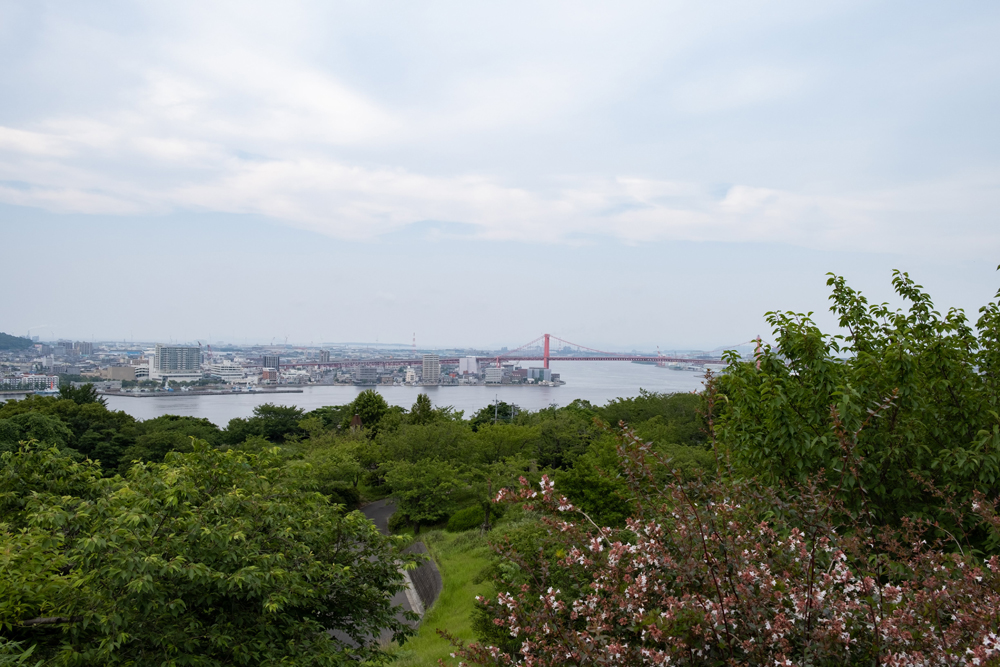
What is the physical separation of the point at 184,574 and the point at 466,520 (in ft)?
45.5

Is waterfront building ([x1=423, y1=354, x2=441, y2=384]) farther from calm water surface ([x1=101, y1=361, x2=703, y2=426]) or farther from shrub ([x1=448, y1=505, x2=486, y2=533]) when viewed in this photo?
shrub ([x1=448, y1=505, x2=486, y2=533])

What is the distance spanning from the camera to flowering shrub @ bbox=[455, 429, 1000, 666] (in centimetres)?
218

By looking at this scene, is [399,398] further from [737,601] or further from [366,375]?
[737,601]

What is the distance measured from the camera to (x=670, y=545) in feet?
9.46

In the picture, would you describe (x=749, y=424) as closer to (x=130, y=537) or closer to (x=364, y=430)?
(x=130, y=537)

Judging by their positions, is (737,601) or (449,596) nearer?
(737,601)

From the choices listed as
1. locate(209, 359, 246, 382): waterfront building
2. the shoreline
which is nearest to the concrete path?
the shoreline

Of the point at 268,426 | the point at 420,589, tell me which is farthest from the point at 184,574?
the point at 268,426

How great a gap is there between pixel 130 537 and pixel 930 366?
21.2ft

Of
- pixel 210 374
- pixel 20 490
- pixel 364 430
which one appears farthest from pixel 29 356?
pixel 20 490

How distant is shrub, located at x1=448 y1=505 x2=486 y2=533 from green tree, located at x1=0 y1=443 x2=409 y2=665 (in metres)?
11.9

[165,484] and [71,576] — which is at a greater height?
[165,484]

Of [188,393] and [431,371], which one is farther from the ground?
[431,371]

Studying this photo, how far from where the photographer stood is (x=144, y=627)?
13.8ft
